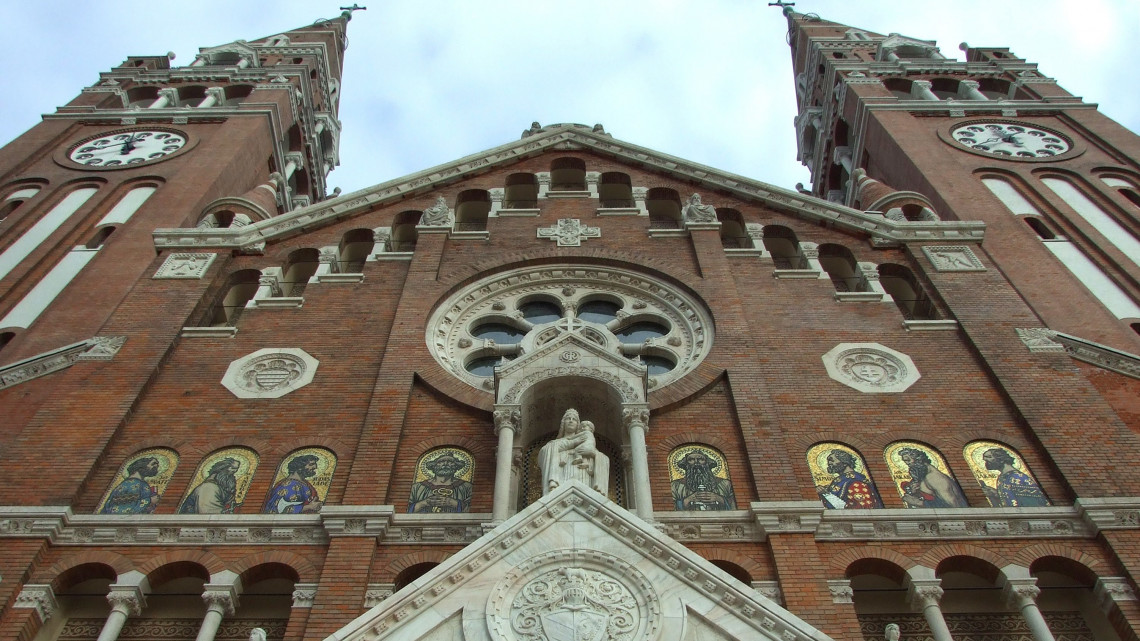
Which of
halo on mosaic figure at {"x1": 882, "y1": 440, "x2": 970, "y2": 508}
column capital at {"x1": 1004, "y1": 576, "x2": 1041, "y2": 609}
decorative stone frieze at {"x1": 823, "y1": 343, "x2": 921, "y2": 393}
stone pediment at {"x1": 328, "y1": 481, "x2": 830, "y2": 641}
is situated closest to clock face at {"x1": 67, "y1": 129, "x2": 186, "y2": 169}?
decorative stone frieze at {"x1": 823, "y1": 343, "x2": 921, "y2": 393}

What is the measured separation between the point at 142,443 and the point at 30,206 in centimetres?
1313

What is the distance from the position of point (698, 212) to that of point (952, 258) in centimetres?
451

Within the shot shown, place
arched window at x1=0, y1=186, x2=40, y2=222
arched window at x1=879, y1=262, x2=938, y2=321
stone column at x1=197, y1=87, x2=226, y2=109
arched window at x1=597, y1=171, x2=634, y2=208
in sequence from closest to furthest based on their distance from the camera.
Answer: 1. arched window at x1=879, y1=262, x2=938, y2=321
2. arched window at x1=597, y1=171, x2=634, y2=208
3. arched window at x1=0, y1=186, x2=40, y2=222
4. stone column at x1=197, y1=87, x2=226, y2=109

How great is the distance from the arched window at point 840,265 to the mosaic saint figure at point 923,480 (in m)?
5.36

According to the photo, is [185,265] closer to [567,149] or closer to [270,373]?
[270,373]

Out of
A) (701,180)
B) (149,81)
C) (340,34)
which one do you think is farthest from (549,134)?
(340,34)

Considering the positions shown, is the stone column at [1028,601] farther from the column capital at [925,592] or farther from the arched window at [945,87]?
the arched window at [945,87]

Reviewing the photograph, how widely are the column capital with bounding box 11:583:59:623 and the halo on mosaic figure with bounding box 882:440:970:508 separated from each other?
10.0 meters

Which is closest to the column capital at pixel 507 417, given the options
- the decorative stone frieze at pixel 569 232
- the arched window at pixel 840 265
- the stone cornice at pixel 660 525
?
the stone cornice at pixel 660 525

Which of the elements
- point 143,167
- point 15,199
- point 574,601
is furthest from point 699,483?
point 15,199

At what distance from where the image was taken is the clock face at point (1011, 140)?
2794 centimetres

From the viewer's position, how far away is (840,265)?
20047mm

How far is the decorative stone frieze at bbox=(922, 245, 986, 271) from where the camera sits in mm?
18609

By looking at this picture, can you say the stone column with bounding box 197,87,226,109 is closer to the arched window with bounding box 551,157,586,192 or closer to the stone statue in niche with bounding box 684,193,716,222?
the arched window with bounding box 551,157,586,192
